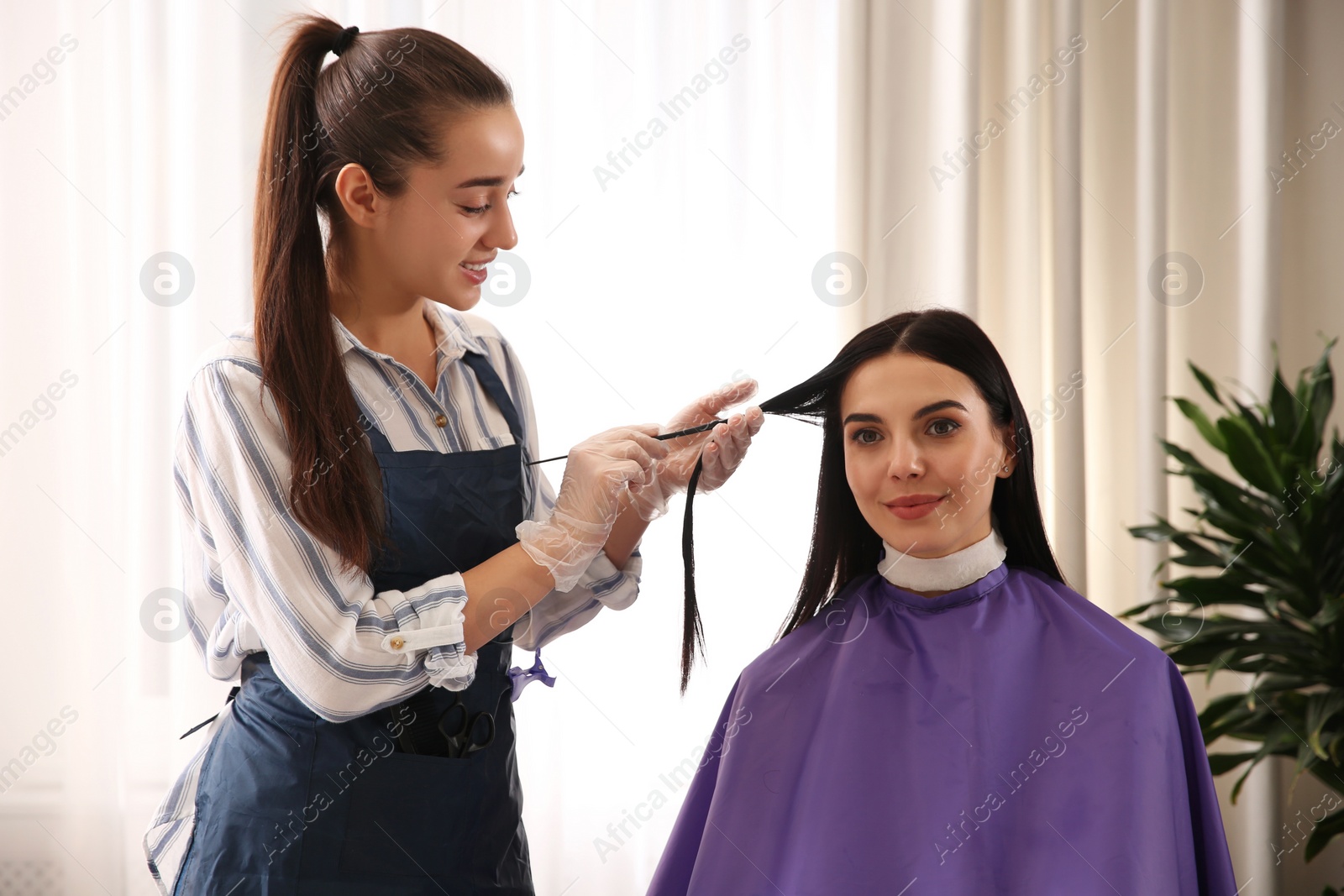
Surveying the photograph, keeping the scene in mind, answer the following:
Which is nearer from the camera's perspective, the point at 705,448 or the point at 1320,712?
the point at 705,448

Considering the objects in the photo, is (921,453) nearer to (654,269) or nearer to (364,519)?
(364,519)

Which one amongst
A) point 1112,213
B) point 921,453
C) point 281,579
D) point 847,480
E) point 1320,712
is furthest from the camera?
point 1112,213

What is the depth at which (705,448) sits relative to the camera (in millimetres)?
1405

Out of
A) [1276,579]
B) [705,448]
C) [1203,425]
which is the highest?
[1203,425]

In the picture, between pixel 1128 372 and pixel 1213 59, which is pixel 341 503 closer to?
pixel 1128 372

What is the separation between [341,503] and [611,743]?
4.96 ft

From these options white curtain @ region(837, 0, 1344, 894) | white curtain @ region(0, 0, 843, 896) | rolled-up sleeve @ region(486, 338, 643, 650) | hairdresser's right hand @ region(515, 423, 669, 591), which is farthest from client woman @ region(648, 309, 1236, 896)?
white curtain @ region(837, 0, 1344, 894)

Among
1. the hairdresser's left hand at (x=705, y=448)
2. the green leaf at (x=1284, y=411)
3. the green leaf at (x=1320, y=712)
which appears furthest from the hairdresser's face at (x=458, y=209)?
the green leaf at (x=1320, y=712)

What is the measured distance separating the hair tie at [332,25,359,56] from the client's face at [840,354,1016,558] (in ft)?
2.61

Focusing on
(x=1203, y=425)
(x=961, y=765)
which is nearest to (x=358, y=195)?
(x=961, y=765)

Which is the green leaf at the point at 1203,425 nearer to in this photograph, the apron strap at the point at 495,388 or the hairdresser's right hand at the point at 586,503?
the hairdresser's right hand at the point at 586,503

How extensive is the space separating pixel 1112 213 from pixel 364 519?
2235mm

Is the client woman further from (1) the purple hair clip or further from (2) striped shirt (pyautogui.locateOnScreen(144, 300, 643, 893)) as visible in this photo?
(2) striped shirt (pyautogui.locateOnScreen(144, 300, 643, 893))

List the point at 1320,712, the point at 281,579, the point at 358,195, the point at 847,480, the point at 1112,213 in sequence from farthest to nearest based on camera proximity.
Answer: the point at 1112,213
the point at 1320,712
the point at 847,480
the point at 358,195
the point at 281,579
